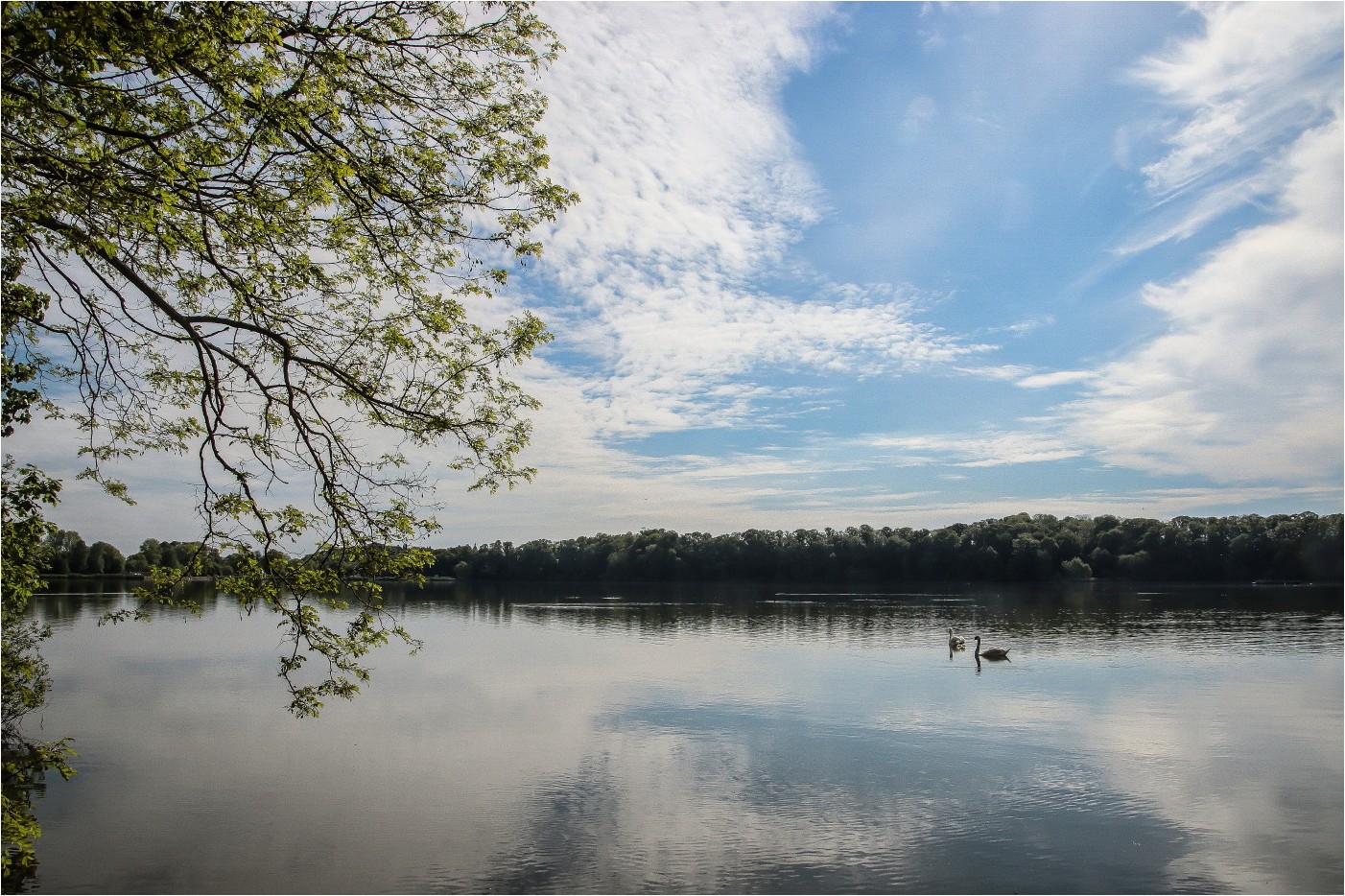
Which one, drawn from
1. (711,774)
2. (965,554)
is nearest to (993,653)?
(711,774)

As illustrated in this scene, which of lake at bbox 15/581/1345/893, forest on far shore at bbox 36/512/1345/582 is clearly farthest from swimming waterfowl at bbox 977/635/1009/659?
forest on far shore at bbox 36/512/1345/582

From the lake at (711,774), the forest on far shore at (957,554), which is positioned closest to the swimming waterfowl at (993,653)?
the lake at (711,774)

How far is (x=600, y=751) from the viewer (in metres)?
17.0

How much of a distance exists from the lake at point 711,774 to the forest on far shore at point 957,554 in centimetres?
5772

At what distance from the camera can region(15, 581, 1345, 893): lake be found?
1097 centimetres

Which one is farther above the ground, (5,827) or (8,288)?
(8,288)

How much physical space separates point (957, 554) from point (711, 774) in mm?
87864

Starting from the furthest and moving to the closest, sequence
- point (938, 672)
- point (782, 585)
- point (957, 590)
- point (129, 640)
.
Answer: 1. point (782, 585)
2. point (957, 590)
3. point (129, 640)
4. point (938, 672)

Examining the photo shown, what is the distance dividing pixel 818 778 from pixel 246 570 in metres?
10.5

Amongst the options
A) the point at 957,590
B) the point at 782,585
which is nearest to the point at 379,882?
the point at 957,590

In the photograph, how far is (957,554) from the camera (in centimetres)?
9719

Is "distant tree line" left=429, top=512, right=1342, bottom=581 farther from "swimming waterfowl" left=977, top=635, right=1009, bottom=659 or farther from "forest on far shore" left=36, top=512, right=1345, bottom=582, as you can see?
"swimming waterfowl" left=977, top=635, right=1009, bottom=659

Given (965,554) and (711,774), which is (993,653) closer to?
(711,774)

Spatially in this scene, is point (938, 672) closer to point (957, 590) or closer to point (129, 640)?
point (129, 640)
